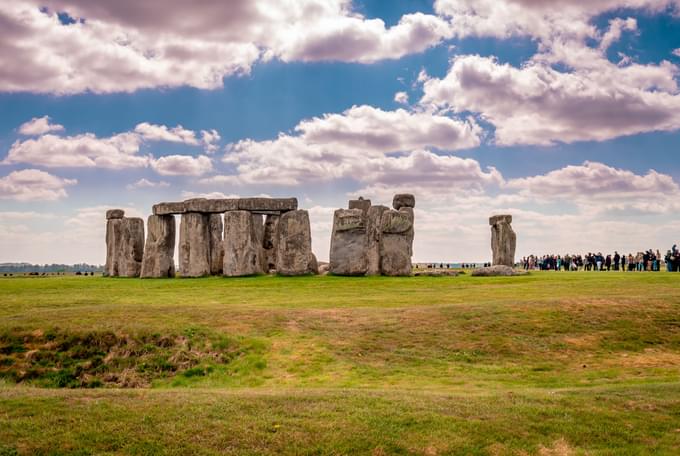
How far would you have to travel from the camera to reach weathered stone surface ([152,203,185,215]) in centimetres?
4012

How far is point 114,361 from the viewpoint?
1748 cm

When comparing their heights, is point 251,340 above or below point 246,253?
below

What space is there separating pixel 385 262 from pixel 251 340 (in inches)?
769

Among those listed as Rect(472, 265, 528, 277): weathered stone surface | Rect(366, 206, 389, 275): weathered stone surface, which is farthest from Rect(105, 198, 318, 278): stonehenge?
Rect(472, 265, 528, 277): weathered stone surface

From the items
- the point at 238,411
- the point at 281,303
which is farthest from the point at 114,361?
the point at 281,303

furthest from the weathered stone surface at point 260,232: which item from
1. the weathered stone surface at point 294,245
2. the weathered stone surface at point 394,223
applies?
the weathered stone surface at point 394,223

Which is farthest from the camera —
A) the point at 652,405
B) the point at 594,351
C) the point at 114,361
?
the point at 594,351

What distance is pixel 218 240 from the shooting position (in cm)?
4094

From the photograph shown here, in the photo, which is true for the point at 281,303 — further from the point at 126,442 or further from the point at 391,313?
the point at 126,442

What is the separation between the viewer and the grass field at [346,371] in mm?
10984

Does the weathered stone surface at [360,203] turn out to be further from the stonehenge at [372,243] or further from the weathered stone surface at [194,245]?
the weathered stone surface at [194,245]

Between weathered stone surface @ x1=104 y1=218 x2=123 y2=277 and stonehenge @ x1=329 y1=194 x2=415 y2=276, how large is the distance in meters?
15.4

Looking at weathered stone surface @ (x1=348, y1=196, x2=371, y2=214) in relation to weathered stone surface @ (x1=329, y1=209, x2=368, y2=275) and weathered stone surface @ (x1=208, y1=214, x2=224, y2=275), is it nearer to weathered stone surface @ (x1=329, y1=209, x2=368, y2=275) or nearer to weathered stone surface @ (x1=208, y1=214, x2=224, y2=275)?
weathered stone surface @ (x1=329, y1=209, x2=368, y2=275)

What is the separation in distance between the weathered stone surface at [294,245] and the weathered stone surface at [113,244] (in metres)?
12.6
